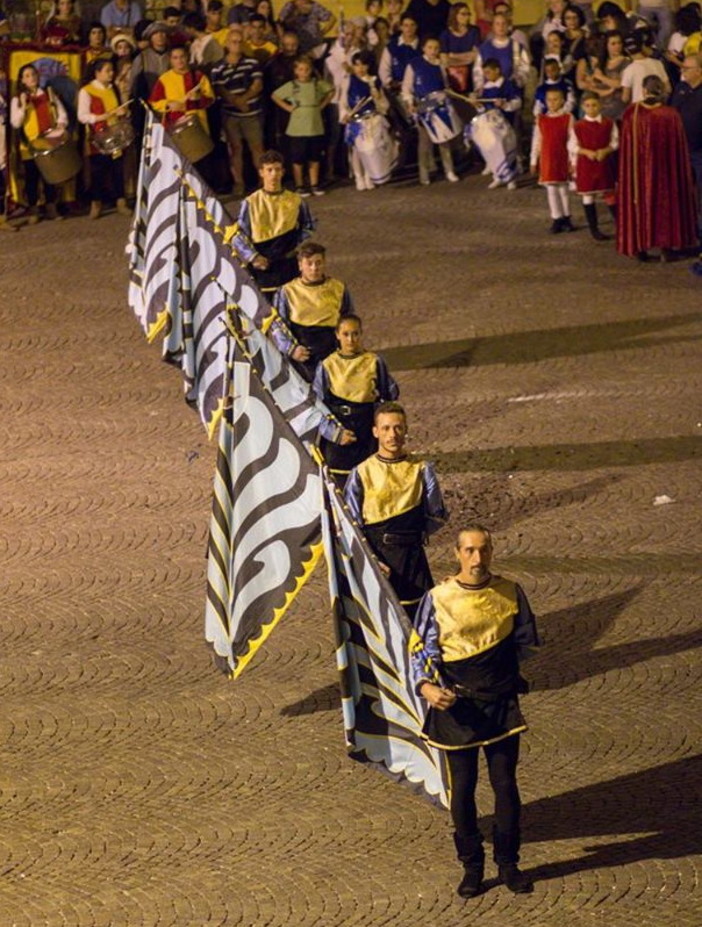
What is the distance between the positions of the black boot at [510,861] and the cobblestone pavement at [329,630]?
0.08m

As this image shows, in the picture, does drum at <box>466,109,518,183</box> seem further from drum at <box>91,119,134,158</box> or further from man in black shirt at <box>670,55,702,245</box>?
drum at <box>91,119,134,158</box>

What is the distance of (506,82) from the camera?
2170cm

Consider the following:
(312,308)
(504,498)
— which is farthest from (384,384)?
(312,308)

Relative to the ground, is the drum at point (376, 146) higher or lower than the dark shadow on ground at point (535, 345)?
higher

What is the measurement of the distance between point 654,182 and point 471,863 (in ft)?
37.6

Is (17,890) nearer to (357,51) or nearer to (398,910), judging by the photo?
(398,910)

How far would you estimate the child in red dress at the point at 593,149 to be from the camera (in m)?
19.4

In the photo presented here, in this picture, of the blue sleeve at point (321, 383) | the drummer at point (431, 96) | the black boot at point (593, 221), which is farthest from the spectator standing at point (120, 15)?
the blue sleeve at point (321, 383)

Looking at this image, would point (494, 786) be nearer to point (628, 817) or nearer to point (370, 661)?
point (628, 817)

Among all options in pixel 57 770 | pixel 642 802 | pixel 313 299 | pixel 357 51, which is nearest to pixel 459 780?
pixel 642 802

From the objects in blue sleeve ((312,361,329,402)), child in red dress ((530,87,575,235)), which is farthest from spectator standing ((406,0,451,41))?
blue sleeve ((312,361,329,402))

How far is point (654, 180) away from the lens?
1898cm

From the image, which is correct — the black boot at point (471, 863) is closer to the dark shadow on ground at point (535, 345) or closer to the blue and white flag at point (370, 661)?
the blue and white flag at point (370, 661)

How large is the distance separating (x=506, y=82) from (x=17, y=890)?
14.5 m
